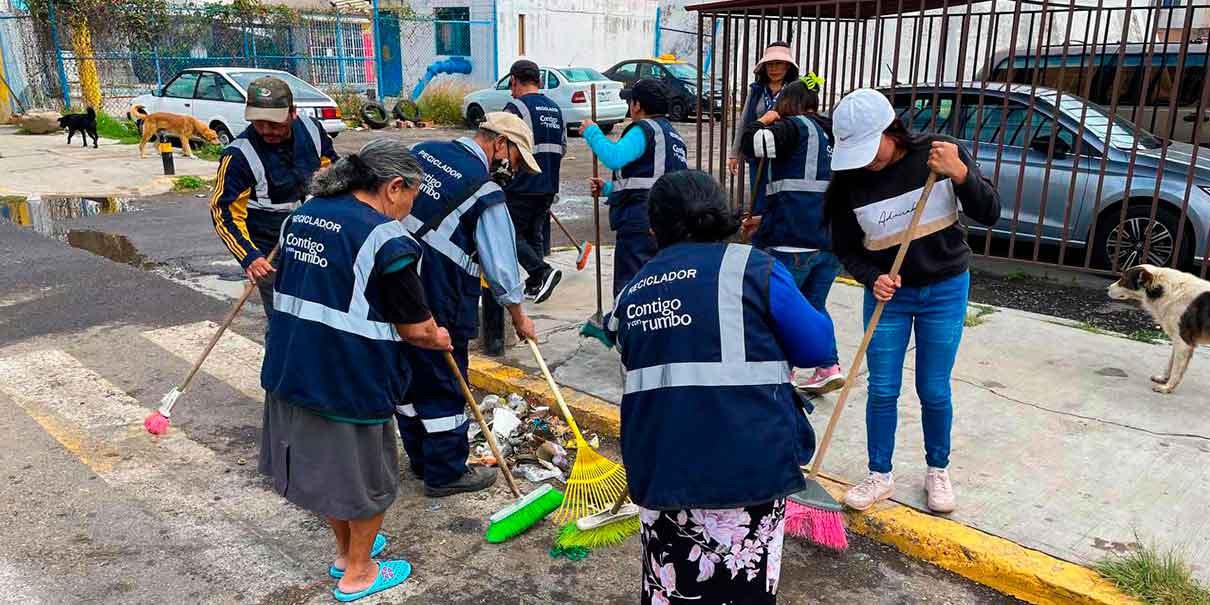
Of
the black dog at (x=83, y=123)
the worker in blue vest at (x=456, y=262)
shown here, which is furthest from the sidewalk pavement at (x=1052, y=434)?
the black dog at (x=83, y=123)

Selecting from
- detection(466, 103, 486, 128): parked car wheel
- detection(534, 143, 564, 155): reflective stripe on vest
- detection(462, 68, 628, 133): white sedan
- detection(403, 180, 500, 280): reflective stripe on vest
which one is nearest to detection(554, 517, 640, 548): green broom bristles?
detection(403, 180, 500, 280): reflective stripe on vest

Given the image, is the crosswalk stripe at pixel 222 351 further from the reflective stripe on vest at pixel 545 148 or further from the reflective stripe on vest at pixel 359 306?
the reflective stripe on vest at pixel 359 306

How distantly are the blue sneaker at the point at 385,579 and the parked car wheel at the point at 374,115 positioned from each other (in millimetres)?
17840

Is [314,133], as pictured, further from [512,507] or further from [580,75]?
Result: [580,75]

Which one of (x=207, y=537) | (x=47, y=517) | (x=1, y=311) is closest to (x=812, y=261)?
(x=207, y=537)

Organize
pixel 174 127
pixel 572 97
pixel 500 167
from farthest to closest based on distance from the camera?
1. pixel 572 97
2. pixel 174 127
3. pixel 500 167

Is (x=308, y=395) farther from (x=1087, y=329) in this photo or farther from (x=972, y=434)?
(x=1087, y=329)

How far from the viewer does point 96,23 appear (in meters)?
19.4

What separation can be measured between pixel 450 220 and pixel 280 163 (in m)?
1.60

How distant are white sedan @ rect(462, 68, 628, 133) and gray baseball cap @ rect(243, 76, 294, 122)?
13.2 meters

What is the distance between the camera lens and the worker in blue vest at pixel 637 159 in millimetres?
4879

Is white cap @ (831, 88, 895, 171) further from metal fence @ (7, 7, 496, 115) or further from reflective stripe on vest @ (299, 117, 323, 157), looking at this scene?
metal fence @ (7, 7, 496, 115)

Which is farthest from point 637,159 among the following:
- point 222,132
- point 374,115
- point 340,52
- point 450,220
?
point 340,52

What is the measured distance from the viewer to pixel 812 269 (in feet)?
15.6
